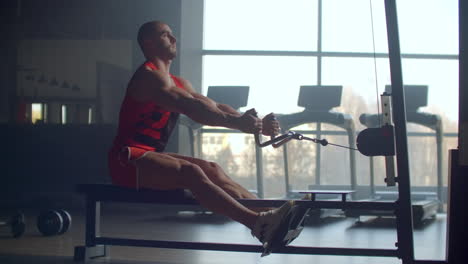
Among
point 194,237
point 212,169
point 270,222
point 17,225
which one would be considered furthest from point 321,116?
point 270,222

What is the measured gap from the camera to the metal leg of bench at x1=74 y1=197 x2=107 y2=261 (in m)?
2.76

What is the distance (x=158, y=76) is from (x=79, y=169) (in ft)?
11.6

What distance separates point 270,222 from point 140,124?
2.14 feet

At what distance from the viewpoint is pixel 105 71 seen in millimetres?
6020

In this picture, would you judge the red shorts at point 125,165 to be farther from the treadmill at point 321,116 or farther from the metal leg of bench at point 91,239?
the treadmill at point 321,116

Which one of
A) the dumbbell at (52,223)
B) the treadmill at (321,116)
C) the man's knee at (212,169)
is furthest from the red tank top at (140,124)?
the treadmill at (321,116)

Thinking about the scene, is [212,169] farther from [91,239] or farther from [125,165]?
[91,239]

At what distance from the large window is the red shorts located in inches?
168

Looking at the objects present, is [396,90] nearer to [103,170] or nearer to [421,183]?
[103,170]

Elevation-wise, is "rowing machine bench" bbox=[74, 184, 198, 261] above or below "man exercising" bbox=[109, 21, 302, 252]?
below

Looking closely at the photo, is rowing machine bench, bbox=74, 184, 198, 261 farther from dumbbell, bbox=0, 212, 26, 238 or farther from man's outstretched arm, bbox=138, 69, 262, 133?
dumbbell, bbox=0, 212, 26, 238

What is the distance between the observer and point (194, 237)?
3.61m

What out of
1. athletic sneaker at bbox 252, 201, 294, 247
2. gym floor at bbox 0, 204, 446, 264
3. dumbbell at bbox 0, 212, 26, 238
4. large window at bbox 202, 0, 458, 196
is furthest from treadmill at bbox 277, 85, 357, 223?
athletic sneaker at bbox 252, 201, 294, 247

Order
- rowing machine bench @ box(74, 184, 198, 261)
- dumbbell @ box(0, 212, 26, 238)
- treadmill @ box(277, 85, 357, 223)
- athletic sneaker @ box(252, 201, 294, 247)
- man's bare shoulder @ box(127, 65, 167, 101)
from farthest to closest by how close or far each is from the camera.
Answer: treadmill @ box(277, 85, 357, 223)
dumbbell @ box(0, 212, 26, 238)
rowing machine bench @ box(74, 184, 198, 261)
man's bare shoulder @ box(127, 65, 167, 101)
athletic sneaker @ box(252, 201, 294, 247)
